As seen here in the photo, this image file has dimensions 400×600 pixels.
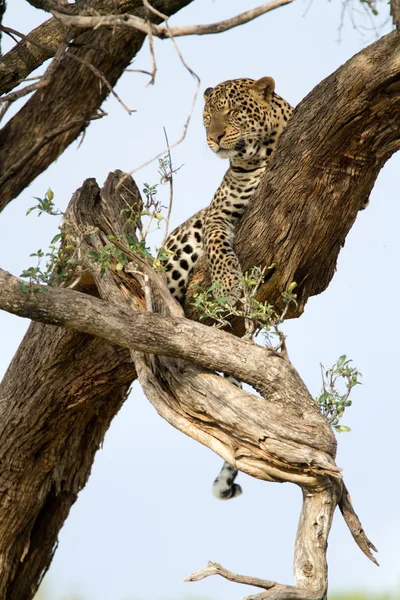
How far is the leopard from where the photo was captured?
573 centimetres

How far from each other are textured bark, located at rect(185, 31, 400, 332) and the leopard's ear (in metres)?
1.20

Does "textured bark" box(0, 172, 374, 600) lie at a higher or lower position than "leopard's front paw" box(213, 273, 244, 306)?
lower

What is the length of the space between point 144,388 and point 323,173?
1.44 m

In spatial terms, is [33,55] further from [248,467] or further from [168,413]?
[248,467]

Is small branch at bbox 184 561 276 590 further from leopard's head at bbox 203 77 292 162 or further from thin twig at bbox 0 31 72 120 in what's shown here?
leopard's head at bbox 203 77 292 162

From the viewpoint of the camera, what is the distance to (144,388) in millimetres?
5012

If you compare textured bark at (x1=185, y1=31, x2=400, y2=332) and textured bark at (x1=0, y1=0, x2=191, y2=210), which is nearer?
textured bark at (x1=185, y1=31, x2=400, y2=332)

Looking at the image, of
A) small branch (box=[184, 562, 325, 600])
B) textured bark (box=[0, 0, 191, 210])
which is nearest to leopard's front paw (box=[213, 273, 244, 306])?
small branch (box=[184, 562, 325, 600])

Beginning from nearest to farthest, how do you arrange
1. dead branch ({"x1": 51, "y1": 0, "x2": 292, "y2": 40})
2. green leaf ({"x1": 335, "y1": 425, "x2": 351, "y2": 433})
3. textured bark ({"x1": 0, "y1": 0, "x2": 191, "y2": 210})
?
dead branch ({"x1": 51, "y1": 0, "x2": 292, "y2": 40}) → green leaf ({"x1": 335, "y1": 425, "x2": 351, "y2": 433}) → textured bark ({"x1": 0, "y1": 0, "x2": 191, "y2": 210})

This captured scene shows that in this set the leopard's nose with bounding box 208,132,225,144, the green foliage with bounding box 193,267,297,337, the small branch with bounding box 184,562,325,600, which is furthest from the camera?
the leopard's nose with bounding box 208,132,225,144

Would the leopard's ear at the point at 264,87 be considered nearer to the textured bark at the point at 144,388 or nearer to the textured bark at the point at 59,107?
the textured bark at the point at 59,107

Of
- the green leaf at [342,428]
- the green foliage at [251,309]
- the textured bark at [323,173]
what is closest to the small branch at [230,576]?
the green leaf at [342,428]

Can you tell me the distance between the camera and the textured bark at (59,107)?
699cm

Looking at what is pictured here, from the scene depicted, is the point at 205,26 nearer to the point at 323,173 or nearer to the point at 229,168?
the point at 323,173
